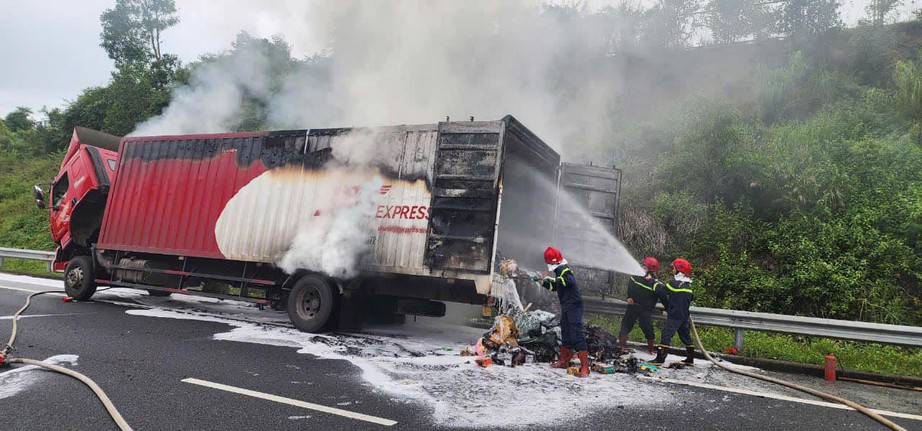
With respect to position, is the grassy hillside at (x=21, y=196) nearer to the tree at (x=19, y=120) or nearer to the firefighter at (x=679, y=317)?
the tree at (x=19, y=120)

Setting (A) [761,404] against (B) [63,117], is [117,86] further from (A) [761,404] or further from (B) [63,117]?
(A) [761,404]

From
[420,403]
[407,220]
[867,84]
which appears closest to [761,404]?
[420,403]

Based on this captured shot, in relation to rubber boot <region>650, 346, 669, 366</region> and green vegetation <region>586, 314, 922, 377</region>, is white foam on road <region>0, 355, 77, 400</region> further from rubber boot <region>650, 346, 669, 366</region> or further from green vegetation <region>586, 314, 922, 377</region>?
green vegetation <region>586, 314, 922, 377</region>

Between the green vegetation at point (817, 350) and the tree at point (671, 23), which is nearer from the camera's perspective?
the green vegetation at point (817, 350)

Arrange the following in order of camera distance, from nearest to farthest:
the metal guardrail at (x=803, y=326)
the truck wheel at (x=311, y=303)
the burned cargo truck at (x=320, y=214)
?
the metal guardrail at (x=803, y=326)
the burned cargo truck at (x=320, y=214)
the truck wheel at (x=311, y=303)

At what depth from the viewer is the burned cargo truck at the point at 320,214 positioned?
6.43 meters

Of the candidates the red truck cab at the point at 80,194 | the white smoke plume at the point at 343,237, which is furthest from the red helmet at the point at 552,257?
the red truck cab at the point at 80,194

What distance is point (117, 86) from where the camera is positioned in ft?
76.2

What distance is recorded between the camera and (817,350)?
22.8ft

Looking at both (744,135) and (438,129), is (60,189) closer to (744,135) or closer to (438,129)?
(438,129)

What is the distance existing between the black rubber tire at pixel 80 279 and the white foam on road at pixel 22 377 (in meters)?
5.26

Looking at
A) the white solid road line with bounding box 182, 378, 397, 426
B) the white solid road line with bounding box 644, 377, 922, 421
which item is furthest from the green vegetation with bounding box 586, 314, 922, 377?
the white solid road line with bounding box 182, 378, 397, 426

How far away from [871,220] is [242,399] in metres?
10.8

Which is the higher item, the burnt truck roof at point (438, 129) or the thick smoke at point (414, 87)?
the thick smoke at point (414, 87)
